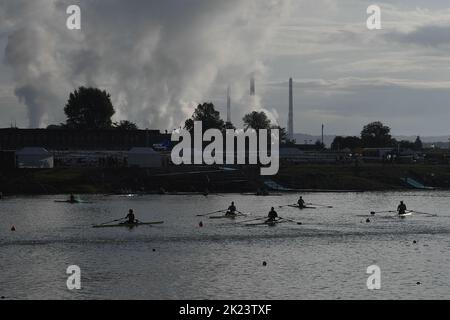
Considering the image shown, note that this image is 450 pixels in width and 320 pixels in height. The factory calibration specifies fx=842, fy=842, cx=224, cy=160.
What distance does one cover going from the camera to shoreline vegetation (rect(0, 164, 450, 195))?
140m

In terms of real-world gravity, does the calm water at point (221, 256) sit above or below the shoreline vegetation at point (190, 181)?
below

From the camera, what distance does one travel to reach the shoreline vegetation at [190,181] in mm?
140000

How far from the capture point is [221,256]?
67625mm

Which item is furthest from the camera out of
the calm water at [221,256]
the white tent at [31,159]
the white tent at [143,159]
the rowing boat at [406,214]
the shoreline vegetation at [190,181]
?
the white tent at [143,159]

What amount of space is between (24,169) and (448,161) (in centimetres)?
9719

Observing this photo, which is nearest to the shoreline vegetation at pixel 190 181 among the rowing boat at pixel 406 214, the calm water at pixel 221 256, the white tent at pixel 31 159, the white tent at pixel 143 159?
the white tent at pixel 31 159

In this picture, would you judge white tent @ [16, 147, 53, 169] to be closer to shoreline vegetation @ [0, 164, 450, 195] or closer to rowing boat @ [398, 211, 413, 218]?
shoreline vegetation @ [0, 164, 450, 195]

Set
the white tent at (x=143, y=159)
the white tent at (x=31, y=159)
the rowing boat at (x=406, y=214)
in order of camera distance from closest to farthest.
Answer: the rowing boat at (x=406, y=214) < the white tent at (x=31, y=159) < the white tent at (x=143, y=159)

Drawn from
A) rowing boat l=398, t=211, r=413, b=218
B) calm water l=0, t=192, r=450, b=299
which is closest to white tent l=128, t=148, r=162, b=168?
calm water l=0, t=192, r=450, b=299

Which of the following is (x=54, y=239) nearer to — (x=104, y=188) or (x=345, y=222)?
(x=345, y=222)

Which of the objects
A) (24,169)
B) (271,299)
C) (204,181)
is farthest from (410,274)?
(24,169)

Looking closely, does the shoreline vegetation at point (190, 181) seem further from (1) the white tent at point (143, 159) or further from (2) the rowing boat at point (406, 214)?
(2) the rowing boat at point (406, 214)

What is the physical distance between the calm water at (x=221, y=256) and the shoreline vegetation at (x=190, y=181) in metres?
32.9

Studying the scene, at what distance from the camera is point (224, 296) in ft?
173
